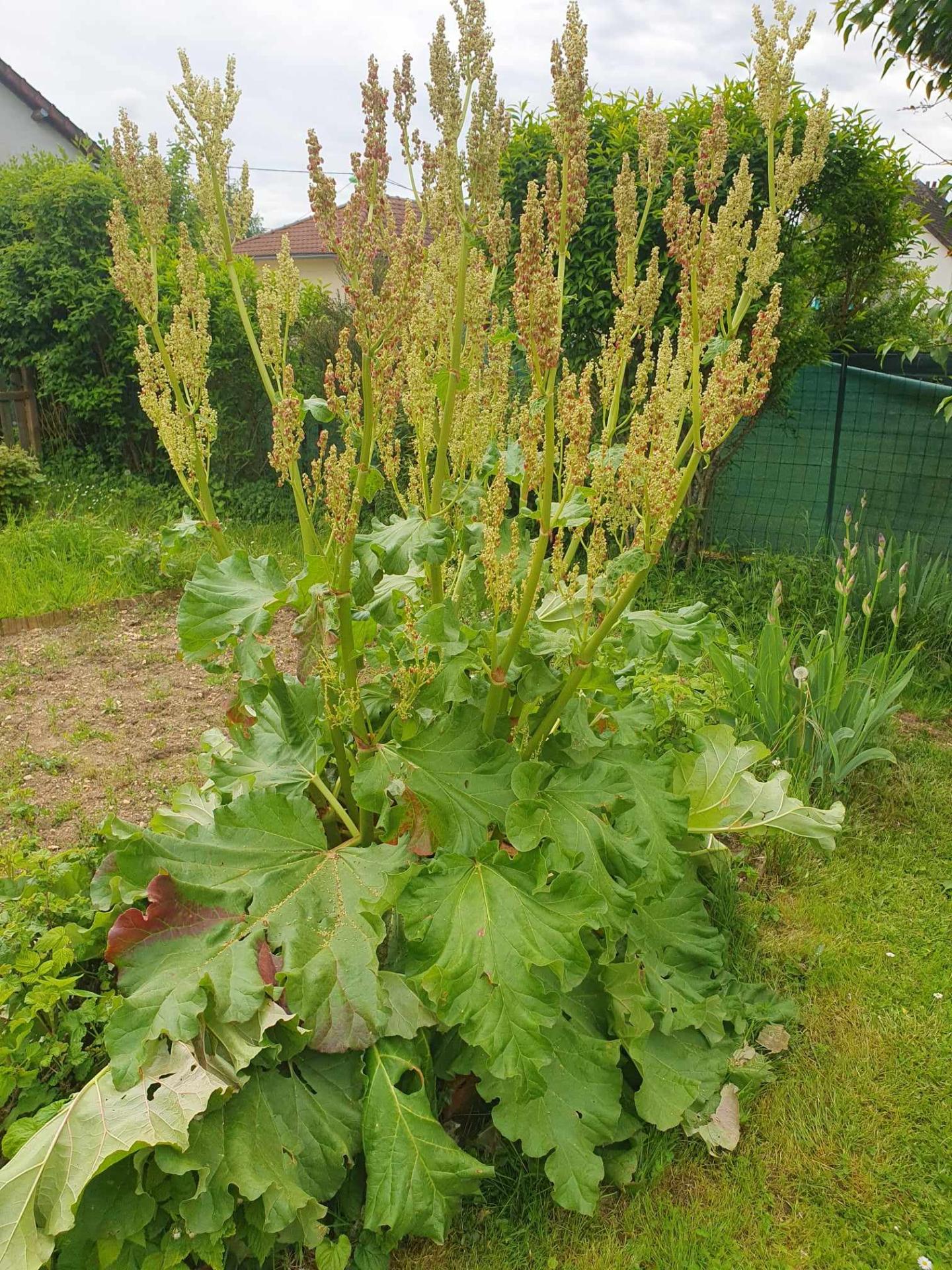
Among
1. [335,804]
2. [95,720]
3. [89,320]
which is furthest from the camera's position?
[89,320]

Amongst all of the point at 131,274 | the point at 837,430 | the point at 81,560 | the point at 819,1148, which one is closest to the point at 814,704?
the point at 819,1148

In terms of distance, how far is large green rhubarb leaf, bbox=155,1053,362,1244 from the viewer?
169cm

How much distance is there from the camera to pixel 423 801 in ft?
6.44

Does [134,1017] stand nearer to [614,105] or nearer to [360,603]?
[360,603]

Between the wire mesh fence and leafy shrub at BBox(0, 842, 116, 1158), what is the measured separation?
16.6 feet

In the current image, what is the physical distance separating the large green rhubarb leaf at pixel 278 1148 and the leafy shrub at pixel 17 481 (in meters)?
6.35

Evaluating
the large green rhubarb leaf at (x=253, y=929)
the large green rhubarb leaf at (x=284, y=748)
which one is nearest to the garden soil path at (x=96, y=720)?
the large green rhubarb leaf at (x=284, y=748)

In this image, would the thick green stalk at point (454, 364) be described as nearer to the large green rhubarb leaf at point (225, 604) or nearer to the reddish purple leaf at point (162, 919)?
the large green rhubarb leaf at point (225, 604)

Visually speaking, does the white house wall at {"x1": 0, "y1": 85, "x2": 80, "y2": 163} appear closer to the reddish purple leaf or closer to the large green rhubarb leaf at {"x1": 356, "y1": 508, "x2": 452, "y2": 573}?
the large green rhubarb leaf at {"x1": 356, "y1": 508, "x2": 452, "y2": 573}

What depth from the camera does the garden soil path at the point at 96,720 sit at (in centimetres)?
328

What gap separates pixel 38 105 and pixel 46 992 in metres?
22.5

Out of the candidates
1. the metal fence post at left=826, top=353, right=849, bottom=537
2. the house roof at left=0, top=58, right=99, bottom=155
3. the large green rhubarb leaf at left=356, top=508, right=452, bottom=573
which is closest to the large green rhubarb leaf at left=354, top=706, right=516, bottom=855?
the large green rhubarb leaf at left=356, top=508, right=452, bottom=573

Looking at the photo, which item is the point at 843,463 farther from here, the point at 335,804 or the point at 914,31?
the point at 335,804

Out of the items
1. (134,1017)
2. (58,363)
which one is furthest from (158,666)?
(58,363)
